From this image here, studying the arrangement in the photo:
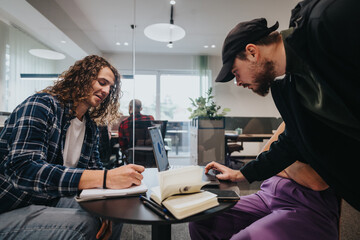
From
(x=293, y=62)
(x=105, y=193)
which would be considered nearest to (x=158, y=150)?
(x=105, y=193)

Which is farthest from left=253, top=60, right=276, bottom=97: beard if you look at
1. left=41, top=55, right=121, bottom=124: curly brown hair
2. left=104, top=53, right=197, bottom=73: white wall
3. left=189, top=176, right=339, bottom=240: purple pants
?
left=104, top=53, right=197, bottom=73: white wall

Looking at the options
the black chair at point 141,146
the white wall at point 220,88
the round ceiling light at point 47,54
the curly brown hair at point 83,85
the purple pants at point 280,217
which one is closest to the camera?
the purple pants at point 280,217

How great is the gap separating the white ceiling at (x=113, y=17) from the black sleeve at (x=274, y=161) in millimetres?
2921

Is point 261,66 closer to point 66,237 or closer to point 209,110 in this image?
point 66,237

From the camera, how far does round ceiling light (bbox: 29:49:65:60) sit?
324cm

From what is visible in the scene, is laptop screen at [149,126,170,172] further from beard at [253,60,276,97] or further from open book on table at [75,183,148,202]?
beard at [253,60,276,97]

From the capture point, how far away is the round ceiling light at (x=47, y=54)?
10.6ft

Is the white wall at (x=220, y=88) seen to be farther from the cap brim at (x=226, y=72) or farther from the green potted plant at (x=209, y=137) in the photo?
the cap brim at (x=226, y=72)

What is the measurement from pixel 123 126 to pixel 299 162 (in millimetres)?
2215

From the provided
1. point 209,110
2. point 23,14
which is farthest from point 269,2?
point 23,14

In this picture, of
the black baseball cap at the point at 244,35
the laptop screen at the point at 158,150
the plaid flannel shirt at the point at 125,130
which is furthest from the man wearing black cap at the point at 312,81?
the plaid flannel shirt at the point at 125,130

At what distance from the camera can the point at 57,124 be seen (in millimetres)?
898

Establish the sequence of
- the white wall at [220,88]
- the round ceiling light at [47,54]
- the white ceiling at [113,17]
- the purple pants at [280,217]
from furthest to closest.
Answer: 1. the white wall at [220,88]
2. the round ceiling light at [47,54]
3. the white ceiling at [113,17]
4. the purple pants at [280,217]

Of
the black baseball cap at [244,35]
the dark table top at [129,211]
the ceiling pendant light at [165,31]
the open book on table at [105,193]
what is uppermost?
the ceiling pendant light at [165,31]
